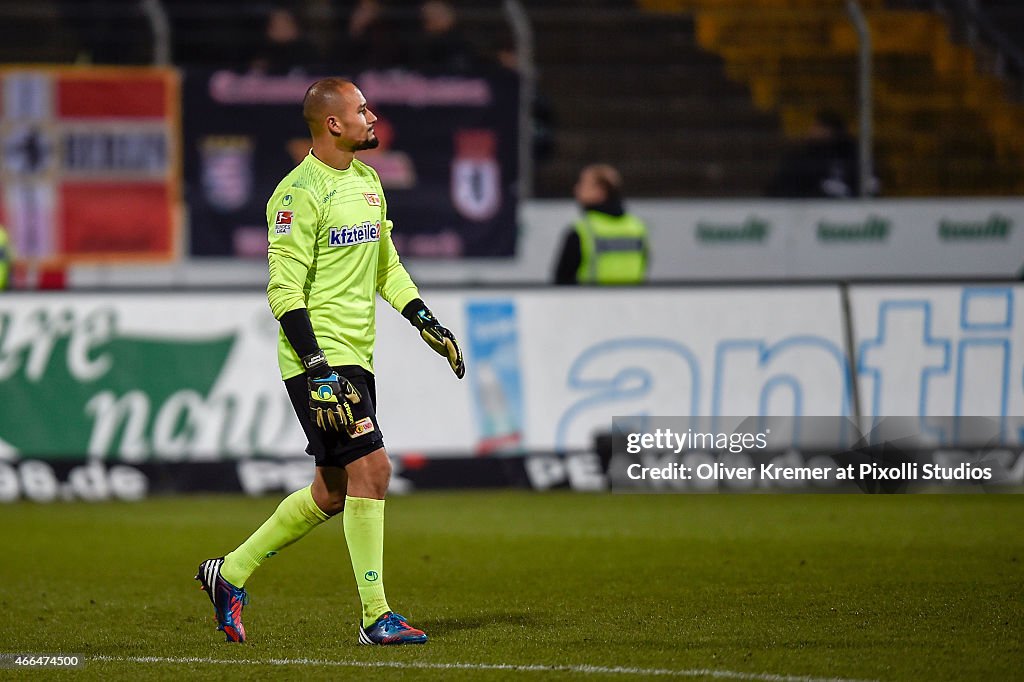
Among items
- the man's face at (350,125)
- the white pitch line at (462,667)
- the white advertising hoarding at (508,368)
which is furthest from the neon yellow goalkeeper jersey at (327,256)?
the white advertising hoarding at (508,368)

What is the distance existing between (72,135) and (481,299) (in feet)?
18.1

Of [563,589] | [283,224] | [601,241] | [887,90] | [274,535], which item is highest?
[887,90]

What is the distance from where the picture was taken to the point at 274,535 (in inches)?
263

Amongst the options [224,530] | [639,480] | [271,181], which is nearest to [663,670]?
[224,530]

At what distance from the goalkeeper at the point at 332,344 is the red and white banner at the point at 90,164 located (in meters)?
9.46

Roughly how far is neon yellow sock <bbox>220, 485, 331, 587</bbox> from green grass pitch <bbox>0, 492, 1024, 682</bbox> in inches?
10.6

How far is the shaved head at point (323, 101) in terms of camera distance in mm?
6488

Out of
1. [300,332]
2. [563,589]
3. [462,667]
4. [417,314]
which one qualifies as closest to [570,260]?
[563,589]

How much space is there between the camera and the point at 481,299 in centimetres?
1189

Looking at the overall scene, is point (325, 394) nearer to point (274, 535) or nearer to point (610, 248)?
point (274, 535)

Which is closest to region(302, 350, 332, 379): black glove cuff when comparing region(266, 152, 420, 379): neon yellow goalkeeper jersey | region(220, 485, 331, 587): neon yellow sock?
region(266, 152, 420, 379): neon yellow goalkeeper jersey

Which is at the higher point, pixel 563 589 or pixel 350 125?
pixel 350 125

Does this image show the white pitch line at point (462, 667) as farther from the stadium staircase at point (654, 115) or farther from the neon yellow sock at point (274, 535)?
the stadium staircase at point (654, 115)

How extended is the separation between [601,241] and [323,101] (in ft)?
20.8
